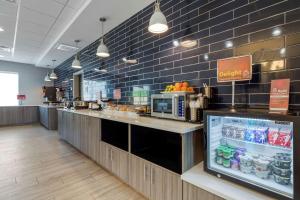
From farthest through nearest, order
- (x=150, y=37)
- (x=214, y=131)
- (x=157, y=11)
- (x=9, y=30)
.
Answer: (x=9, y=30) < (x=150, y=37) < (x=157, y=11) < (x=214, y=131)

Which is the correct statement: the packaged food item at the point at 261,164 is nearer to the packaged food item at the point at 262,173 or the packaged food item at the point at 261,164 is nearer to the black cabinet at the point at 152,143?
the packaged food item at the point at 262,173

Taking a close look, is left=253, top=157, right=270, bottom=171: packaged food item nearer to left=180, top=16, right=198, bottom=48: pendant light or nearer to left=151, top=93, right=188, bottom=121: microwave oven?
left=151, top=93, right=188, bottom=121: microwave oven

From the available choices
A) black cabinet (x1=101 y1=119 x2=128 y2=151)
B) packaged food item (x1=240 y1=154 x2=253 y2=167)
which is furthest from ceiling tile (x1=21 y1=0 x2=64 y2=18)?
packaged food item (x1=240 y1=154 x2=253 y2=167)

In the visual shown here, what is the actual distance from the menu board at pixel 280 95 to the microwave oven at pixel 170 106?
2.40ft

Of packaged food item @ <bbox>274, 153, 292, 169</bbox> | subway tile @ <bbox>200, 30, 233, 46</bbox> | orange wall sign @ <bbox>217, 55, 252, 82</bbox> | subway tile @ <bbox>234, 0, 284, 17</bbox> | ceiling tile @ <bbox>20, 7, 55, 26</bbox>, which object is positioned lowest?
packaged food item @ <bbox>274, 153, 292, 169</bbox>

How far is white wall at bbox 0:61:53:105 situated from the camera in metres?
7.25

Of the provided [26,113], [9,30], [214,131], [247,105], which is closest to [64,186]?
[214,131]

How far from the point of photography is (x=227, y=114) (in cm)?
118

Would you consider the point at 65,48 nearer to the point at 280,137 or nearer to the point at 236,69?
the point at 236,69

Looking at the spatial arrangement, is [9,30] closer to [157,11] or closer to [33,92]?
[157,11]

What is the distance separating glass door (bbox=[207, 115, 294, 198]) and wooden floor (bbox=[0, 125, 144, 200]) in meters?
1.16

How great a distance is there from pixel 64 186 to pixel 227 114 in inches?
86.4

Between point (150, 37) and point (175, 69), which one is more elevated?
point (150, 37)

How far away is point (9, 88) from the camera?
7.24 m
